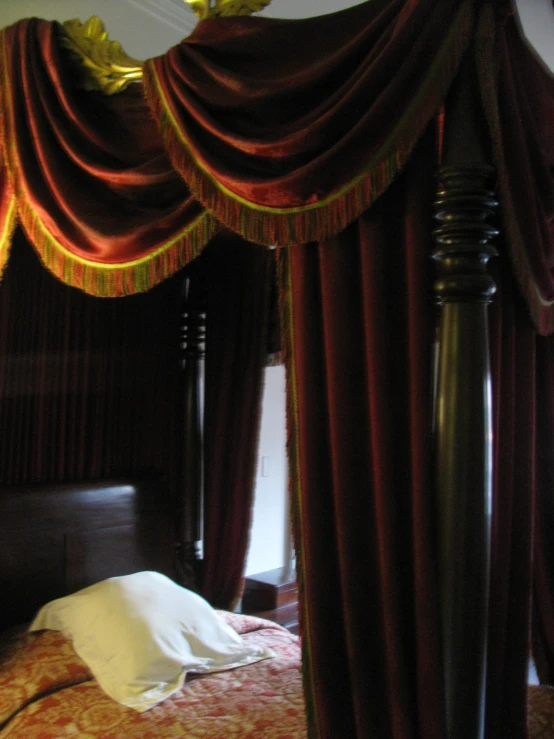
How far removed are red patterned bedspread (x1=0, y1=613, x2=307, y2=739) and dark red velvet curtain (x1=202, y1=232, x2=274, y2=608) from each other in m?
0.56

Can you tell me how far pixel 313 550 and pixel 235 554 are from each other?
1.42m

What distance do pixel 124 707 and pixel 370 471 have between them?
3.65ft

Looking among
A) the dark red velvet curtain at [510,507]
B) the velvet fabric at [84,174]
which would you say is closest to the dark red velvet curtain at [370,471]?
the dark red velvet curtain at [510,507]

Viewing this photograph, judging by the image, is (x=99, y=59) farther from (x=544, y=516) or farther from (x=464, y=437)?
(x=544, y=516)

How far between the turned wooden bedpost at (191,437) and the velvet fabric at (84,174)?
1.03 metres

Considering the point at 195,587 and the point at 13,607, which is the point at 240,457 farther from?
the point at 13,607

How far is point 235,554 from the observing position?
2893 millimetres

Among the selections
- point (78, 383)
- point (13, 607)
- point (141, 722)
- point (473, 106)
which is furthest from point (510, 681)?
point (78, 383)

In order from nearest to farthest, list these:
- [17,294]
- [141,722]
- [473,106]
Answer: [473,106], [141,722], [17,294]

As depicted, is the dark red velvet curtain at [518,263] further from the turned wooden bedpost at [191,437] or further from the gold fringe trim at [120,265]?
the turned wooden bedpost at [191,437]

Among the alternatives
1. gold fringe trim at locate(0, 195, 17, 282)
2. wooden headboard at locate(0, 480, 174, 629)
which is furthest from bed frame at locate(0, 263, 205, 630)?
gold fringe trim at locate(0, 195, 17, 282)

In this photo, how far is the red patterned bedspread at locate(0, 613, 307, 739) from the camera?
194 centimetres

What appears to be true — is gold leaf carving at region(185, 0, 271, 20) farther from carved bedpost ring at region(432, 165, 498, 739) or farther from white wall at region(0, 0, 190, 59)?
white wall at region(0, 0, 190, 59)

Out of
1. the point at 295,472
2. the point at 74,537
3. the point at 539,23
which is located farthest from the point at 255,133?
the point at 539,23
